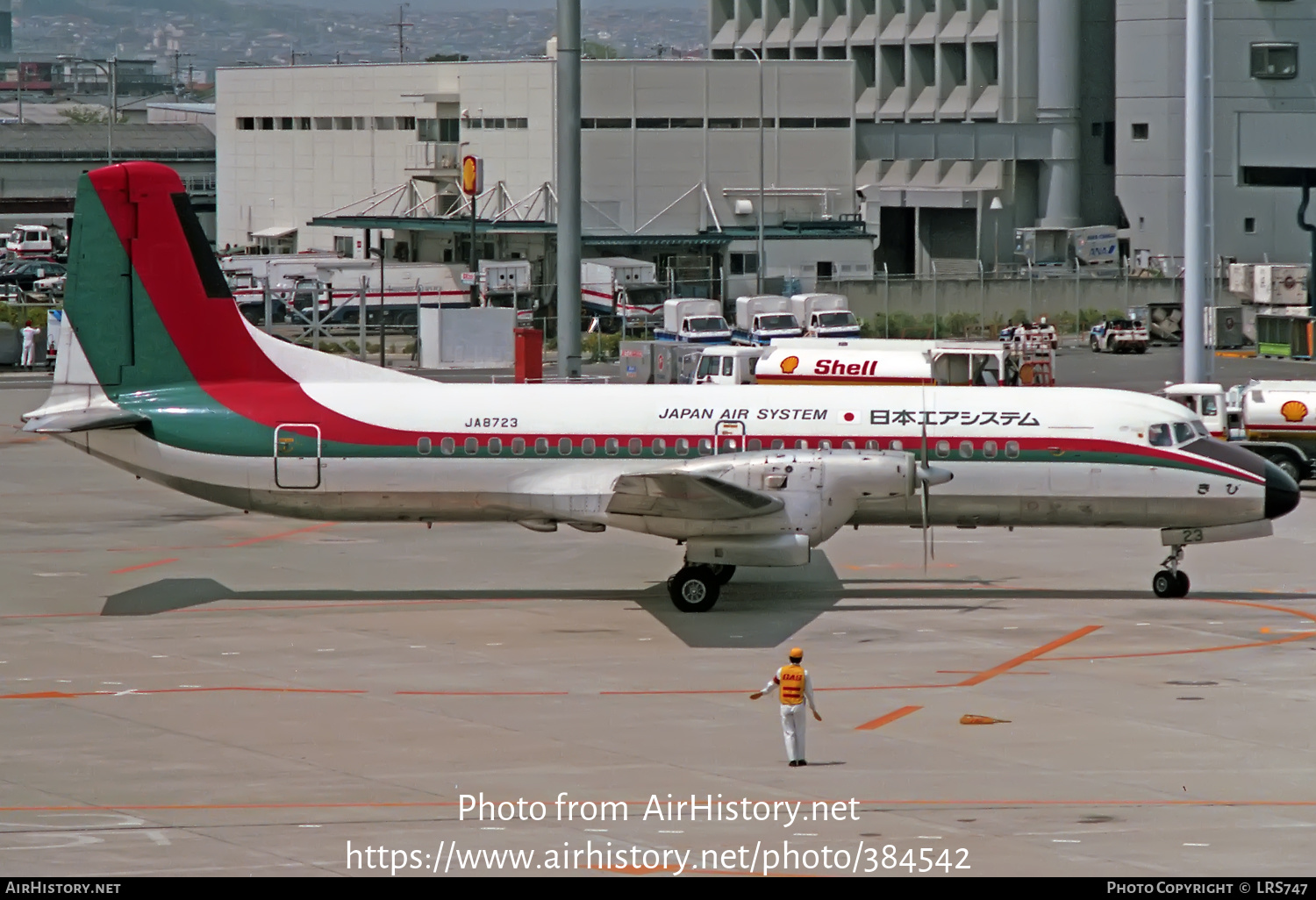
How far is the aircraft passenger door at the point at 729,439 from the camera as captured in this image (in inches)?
1129

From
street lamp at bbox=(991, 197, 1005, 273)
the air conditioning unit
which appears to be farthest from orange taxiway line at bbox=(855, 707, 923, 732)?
street lamp at bbox=(991, 197, 1005, 273)

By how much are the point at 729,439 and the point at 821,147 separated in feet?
237

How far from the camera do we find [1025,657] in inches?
971

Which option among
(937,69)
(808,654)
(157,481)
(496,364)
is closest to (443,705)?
(808,654)

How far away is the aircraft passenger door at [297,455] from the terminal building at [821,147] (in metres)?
60.5

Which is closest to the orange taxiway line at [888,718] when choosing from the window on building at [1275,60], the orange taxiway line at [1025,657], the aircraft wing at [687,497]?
the orange taxiway line at [1025,657]

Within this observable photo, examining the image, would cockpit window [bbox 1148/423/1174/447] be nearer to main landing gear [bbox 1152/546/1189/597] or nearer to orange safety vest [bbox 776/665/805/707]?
main landing gear [bbox 1152/546/1189/597]

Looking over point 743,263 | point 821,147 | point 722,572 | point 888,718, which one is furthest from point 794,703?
point 821,147

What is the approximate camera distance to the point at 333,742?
19969mm

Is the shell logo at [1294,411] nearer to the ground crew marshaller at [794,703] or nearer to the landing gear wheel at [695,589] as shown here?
the landing gear wheel at [695,589]

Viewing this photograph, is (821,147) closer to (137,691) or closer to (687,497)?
(687,497)

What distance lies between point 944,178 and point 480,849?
310 feet

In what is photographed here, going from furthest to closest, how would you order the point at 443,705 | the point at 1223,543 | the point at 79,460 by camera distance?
the point at 79,460, the point at 1223,543, the point at 443,705

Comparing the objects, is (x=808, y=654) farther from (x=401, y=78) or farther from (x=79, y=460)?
(x=401, y=78)
